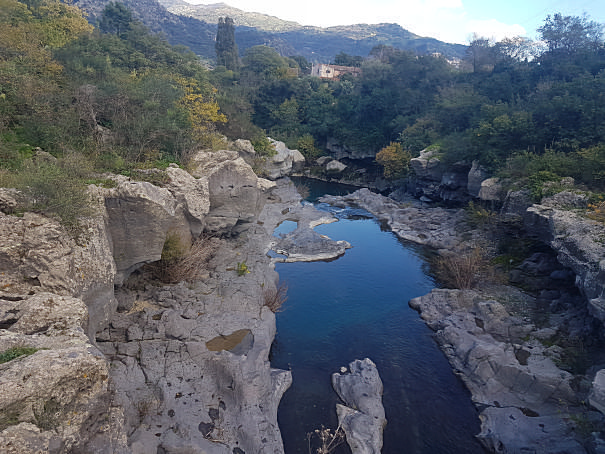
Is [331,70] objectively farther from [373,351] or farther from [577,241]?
[373,351]

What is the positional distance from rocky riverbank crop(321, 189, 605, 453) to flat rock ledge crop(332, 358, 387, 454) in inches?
119

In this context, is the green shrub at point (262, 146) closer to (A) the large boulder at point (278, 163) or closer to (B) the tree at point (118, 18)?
(A) the large boulder at point (278, 163)

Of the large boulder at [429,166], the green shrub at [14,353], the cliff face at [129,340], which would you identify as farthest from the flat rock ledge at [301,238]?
the green shrub at [14,353]

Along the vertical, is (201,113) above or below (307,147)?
above

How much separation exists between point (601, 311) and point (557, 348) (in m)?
3.01

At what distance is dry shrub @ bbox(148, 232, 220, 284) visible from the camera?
16156 mm

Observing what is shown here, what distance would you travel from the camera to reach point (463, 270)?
19375 millimetres

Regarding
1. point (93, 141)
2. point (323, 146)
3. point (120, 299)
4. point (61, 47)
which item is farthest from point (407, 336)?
point (323, 146)

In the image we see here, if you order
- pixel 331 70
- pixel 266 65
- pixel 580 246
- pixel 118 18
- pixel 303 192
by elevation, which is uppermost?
pixel 118 18

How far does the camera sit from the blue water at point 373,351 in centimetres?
1129

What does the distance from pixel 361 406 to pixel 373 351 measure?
3294 millimetres

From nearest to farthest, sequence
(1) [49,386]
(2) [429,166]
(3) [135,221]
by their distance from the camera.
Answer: (1) [49,386], (3) [135,221], (2) [429,166]

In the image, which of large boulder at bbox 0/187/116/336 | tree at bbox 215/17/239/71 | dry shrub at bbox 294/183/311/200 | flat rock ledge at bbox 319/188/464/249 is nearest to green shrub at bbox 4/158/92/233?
large boulder at bbox 0/187/116/336

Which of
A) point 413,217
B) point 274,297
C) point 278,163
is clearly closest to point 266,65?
point 278,163
